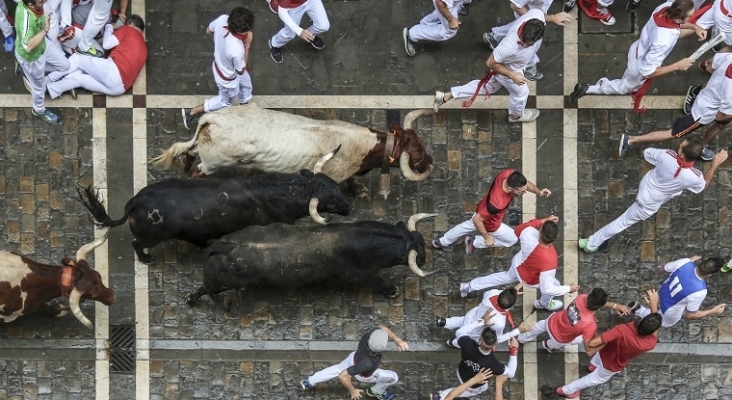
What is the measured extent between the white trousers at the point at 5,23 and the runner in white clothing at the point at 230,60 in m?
2.90

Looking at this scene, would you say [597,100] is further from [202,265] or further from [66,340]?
[66,340]

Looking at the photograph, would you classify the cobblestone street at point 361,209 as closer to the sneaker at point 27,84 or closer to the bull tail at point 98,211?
the sneaker at point 27,84

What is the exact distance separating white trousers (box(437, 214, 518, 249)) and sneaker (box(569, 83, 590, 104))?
2.57 m

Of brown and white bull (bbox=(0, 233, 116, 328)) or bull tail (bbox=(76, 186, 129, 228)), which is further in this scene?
brown and white bull (bbox=(0, 233, 116, 328))

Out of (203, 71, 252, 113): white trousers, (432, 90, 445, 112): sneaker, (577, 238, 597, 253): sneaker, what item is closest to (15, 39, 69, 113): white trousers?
(203, 71, 252, 113): white trousers

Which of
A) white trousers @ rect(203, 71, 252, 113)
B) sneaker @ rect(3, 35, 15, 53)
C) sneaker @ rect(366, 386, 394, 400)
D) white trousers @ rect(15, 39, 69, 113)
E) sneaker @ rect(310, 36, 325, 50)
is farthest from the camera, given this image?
sneaker @ rect(310, 36, 325, 50)

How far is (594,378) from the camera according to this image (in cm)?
1216

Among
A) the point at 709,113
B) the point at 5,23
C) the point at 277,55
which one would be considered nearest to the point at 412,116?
the point at 277,55

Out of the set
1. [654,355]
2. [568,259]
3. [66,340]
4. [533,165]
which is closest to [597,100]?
[533,165]

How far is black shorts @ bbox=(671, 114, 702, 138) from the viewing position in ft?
41.1

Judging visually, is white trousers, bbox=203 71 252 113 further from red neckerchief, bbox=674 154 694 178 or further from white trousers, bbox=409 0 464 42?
red neckerchief, bbox=674 154 694 178

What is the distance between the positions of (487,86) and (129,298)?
20.9 ft

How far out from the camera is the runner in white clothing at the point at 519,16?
11.9 meters

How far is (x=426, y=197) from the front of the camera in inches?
524
